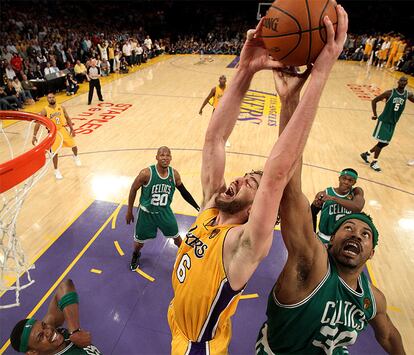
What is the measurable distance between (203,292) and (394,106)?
6.93 meters

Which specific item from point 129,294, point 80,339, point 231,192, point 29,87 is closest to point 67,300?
point 80,339

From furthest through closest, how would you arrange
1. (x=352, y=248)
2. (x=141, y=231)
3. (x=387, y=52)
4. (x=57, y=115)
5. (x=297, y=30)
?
1. (x=387, y=52)
2. (x=57, y=115)
3. (x=141, y=231)
4. (x=352, y=248)
5. (x=297, y=30)

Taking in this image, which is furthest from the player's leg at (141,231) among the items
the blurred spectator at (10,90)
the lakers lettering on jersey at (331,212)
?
the blurred spectator at (10,90)

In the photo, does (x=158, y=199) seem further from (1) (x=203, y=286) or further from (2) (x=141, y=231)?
(1) (x=203, y=286)

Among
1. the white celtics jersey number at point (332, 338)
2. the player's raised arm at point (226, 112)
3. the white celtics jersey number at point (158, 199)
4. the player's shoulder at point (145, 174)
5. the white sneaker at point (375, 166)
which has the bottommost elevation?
the white sneaker at point (375, 166)

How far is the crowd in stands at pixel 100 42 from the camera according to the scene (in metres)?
12.0

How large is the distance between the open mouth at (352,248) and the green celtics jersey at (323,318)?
13cm

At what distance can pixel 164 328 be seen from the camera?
345cm

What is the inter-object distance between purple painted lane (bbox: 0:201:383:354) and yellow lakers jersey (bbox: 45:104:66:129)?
95.3 inches

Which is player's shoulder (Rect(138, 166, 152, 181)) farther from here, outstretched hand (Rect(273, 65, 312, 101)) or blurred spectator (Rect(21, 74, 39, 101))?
blurred spectator (Rect(21, 74, 39, 101))

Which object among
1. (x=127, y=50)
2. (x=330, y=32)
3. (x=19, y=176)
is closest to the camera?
(x=330, y=32)

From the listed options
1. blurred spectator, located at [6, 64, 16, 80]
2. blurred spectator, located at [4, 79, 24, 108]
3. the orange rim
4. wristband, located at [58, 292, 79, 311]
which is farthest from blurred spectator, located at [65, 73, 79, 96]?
wristband, located at [58, 292, 79, 311]

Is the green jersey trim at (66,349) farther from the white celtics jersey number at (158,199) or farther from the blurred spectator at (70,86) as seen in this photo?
the blurred spectator at (70,86)

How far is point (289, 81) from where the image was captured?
60.2 inches
